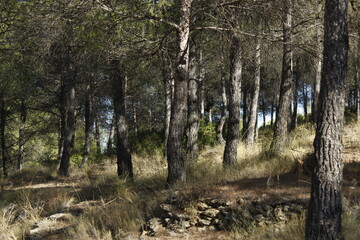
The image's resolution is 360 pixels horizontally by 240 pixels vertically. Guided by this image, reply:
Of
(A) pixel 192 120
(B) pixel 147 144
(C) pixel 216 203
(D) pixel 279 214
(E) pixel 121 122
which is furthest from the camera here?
(B) pixel 147 144

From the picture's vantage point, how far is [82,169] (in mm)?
15359

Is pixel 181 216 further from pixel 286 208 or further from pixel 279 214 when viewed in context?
pixel 286 208

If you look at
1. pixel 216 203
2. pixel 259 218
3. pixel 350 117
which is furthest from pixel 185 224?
pixel 350 117

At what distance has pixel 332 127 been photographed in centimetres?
399

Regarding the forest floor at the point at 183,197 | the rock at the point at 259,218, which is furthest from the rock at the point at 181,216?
the rock at the point at 259,218

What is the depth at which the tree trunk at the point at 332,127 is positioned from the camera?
13.1ft

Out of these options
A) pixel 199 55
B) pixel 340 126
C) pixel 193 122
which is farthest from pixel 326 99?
pixel 199 55

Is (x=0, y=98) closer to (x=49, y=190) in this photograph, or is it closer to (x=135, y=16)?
(x=49, y=190)

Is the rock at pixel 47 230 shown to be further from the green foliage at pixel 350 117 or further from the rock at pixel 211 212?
the green foliage at pixel 350 117

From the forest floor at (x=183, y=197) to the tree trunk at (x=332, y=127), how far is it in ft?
1.60

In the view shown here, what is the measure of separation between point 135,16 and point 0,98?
13.1 meters

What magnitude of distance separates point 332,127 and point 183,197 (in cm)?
320

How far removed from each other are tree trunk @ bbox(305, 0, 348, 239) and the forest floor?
49 cm

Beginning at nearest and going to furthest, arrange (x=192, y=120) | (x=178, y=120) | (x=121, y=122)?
(x=178, y=120), (x=121, y=122), (x=192, y=120)
